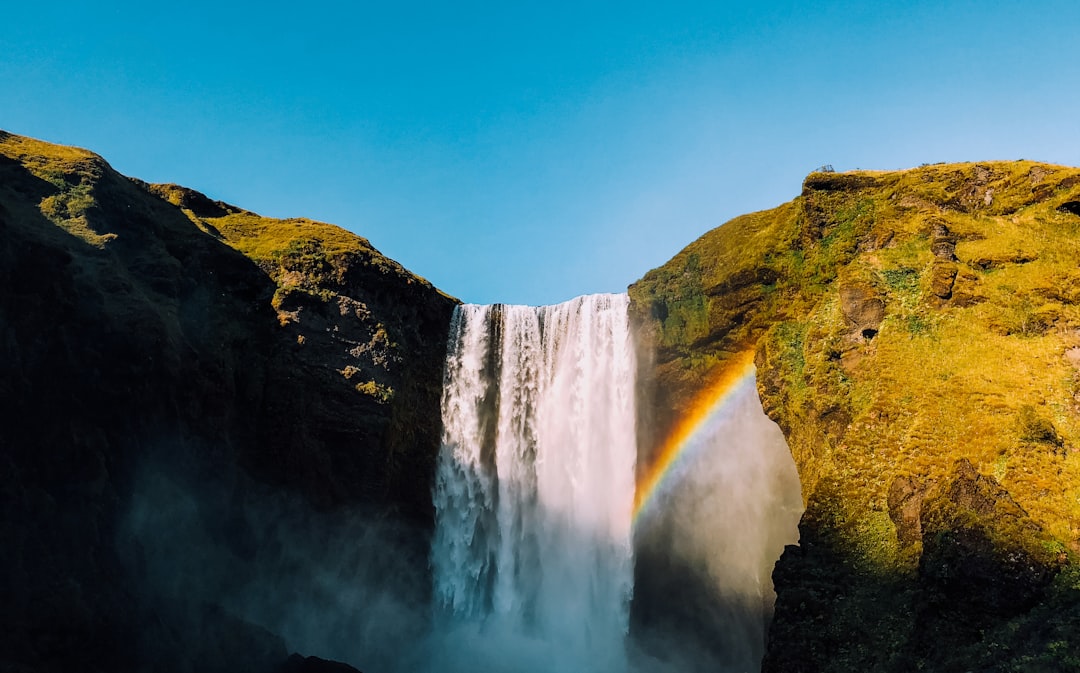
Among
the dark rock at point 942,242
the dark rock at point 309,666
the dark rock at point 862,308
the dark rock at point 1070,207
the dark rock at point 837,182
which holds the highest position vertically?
the dark rock at point 837,182

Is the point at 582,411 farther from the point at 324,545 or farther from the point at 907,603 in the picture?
the point at 907,603

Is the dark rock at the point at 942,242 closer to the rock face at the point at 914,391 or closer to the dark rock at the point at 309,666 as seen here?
the rock face at the point at 914,391

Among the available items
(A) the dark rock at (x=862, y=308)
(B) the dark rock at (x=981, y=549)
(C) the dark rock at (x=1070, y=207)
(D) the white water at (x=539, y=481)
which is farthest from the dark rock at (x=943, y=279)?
(D) the white water at (x=539, y=481)

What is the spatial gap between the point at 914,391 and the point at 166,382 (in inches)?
1046

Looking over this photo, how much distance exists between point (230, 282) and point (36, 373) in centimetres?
1044

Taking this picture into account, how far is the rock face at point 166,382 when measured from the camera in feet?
70.7

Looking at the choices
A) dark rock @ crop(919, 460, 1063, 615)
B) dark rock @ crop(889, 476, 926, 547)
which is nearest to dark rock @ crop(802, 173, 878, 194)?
dark rock @ crop(889, 476, 926, 547)

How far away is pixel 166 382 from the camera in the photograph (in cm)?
2597

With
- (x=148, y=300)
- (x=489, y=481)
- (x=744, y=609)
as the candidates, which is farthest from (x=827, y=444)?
(x=148, y=300)

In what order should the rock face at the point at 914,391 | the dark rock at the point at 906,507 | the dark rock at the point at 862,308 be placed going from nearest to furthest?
1. the rock face at the point at 914,391
2. the dark rock at the point at 906,507
3. the dark rock at the point at 862,308

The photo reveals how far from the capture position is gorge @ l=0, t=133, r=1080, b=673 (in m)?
20.4

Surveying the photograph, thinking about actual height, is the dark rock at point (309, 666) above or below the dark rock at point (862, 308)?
below

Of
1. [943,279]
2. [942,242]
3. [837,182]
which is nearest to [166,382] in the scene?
[837,182]

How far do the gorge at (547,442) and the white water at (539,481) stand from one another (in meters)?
0.15
